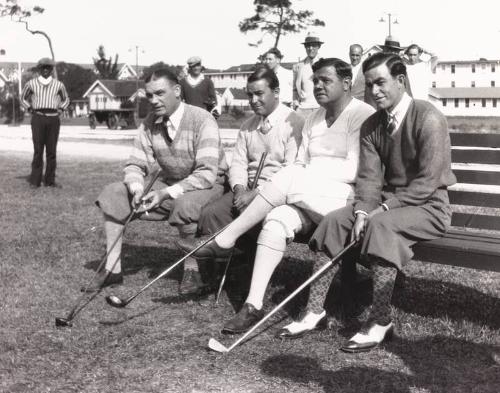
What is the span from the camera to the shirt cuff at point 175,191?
5.07 m

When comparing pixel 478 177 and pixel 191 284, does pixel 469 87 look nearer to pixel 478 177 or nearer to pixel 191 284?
pixel 478 177

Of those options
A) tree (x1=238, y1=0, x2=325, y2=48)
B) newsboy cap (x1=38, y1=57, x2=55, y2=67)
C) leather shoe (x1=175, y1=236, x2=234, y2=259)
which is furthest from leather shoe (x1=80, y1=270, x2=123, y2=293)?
tree (x1=238, y1=0, x2=325, y2=48)

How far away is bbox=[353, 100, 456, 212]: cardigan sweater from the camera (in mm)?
4117

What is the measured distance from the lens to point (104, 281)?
5.13 meters

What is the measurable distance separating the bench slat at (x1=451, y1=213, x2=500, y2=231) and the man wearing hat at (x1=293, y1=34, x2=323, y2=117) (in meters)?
5.00

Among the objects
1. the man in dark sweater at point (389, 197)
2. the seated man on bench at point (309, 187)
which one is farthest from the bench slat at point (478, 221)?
the seated man on bench at point (309, 187)

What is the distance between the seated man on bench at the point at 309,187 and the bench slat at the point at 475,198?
2.96 feet

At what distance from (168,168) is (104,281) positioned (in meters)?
0.94

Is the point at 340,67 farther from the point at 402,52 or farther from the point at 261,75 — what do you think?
the point at 402,52

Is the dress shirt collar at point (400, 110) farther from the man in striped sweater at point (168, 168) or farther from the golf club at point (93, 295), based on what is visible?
the golf club at point (93, 295)

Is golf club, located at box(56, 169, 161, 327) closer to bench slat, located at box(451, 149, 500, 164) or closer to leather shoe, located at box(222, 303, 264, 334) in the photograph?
leather shoe, located at box(222, 303, 264, 334)

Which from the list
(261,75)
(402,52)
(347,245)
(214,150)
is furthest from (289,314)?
(402,52)

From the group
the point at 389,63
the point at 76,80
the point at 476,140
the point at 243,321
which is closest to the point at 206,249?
the point at 243,321

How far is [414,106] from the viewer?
4.23 m
